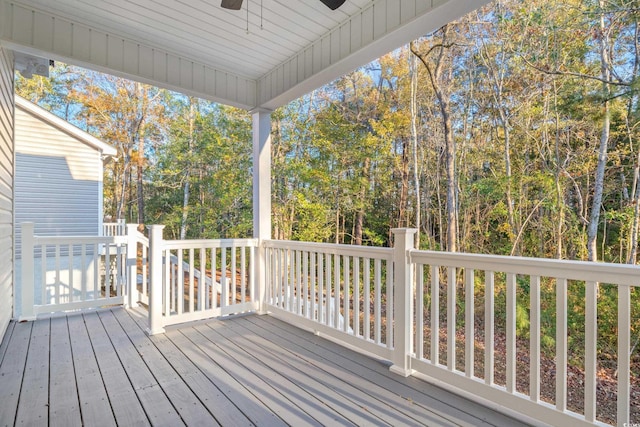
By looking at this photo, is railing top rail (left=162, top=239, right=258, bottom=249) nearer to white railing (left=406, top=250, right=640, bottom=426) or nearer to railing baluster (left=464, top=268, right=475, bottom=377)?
white railing (left=406, top=250, right=640, bottom=426)

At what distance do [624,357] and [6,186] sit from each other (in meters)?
5.09

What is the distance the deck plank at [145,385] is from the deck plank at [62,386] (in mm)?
320

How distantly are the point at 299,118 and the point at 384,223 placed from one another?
3.76 metres

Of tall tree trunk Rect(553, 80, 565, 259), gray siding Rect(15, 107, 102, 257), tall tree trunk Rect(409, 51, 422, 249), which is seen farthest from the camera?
tall tree trunk Rect(409, 51, 422, 249)

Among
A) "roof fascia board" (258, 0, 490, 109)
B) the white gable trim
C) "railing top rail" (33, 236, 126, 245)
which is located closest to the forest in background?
the white gable trim

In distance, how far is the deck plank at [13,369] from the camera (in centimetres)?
189

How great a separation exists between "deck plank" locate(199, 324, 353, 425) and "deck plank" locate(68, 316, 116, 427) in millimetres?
899

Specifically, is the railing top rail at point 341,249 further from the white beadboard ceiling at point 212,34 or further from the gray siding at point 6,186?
the gray siding at point 6,186

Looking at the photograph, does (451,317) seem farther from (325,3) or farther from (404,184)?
(404,184)

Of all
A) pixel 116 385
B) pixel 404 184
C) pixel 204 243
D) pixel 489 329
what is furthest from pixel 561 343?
pixel 404 184

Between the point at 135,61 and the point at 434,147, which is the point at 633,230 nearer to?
the point at 434,147

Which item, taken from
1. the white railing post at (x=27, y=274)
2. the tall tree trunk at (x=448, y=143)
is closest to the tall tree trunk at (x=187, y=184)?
the white railing post at (x=27, y=274)

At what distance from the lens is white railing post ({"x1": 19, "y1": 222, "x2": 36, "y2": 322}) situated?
3.57 meters

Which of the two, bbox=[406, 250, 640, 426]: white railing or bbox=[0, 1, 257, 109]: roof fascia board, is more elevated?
bbox=[0, 1, 257, 109]: roof fascia board
